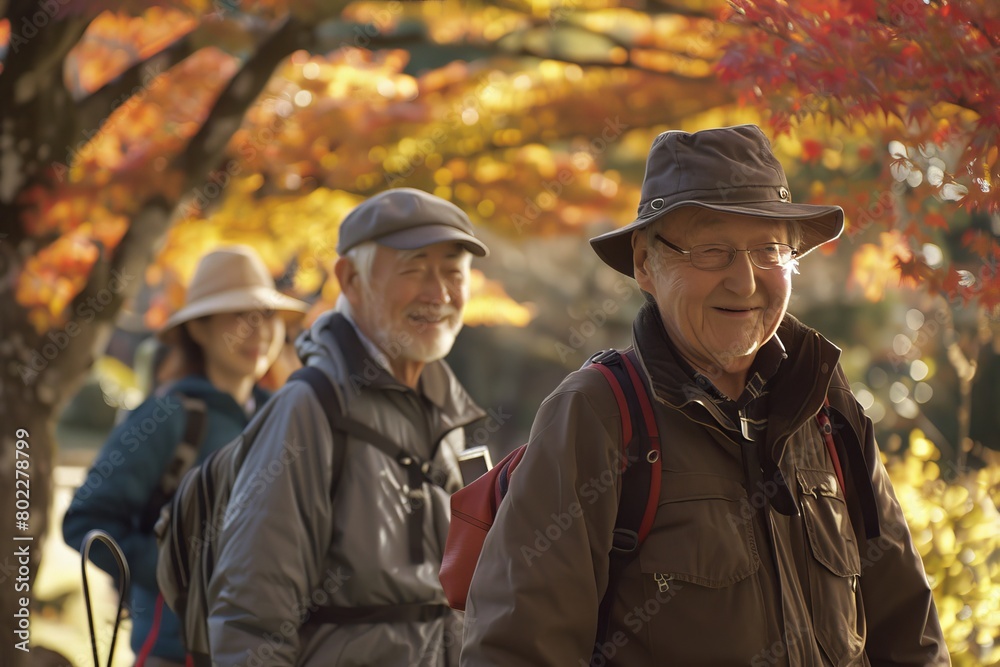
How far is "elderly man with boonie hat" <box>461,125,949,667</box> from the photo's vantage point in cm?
169

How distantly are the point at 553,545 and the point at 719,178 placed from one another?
2.33 feet

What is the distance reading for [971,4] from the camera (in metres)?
2.47

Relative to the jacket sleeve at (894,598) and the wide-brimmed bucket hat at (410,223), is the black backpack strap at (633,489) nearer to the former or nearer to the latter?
the jacket sleeve at (894,598)

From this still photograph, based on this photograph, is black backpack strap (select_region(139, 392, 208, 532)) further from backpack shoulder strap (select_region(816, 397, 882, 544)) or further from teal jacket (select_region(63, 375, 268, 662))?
backpack shoulder strap (select_region(816, 397, 882, 544))

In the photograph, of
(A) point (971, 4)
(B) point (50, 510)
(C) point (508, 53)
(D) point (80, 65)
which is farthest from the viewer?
(D) point (80, 65)

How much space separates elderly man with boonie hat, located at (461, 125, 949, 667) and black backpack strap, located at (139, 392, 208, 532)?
7.09 feet

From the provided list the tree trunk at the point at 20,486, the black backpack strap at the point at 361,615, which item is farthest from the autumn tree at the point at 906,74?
the tree trunk at the point at 20,486

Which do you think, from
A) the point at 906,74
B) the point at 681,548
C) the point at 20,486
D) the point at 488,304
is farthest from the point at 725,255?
the point at 488,304

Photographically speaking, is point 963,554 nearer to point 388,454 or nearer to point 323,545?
point 388,454

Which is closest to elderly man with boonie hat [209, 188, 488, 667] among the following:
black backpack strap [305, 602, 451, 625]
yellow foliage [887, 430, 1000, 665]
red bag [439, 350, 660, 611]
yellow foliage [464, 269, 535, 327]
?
black backpack strap [305, 602, 451, 625]

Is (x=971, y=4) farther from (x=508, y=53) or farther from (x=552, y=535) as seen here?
(x=508, y=53)

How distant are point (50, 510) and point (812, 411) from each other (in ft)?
16.1

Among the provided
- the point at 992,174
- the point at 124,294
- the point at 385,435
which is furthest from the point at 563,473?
the point at 124,294

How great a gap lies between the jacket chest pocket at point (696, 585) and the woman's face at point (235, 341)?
2743mm
